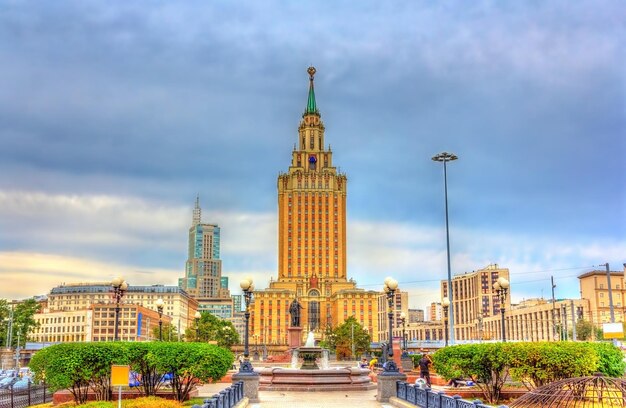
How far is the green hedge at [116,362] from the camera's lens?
71.9 ft

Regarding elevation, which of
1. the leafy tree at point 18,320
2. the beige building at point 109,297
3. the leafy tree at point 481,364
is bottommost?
the leafy tree at point 481,364

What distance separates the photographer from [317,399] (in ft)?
86.1

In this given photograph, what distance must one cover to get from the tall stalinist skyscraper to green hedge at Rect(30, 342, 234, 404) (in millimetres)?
122191

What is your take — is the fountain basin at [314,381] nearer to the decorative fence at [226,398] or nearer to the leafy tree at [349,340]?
the decorative fence at [226,398]

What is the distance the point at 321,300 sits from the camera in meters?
149

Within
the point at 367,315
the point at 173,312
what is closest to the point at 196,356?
the point at 367,315

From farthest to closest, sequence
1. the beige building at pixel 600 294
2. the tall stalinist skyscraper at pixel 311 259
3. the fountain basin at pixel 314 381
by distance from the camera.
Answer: the tall stalinist skyscraper at pixel 311 259
the beige building at pixel 600 294
the fountain basin at pixel 314 381

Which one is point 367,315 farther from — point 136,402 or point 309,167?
point 136,402

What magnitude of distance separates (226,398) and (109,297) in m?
167

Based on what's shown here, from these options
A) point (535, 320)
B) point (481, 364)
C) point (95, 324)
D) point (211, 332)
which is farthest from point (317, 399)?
point (95, 324)

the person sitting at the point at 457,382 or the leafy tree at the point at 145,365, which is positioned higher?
the leafy tree at the point at 145,365

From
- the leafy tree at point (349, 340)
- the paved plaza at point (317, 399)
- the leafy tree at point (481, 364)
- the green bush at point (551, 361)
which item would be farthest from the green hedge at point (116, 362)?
the leafy tree at point (349, 340)

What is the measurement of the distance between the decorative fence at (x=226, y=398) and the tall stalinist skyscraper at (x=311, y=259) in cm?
12294

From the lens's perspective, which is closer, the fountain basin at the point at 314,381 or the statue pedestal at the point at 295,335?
the fountain basin at the point at 314,381
